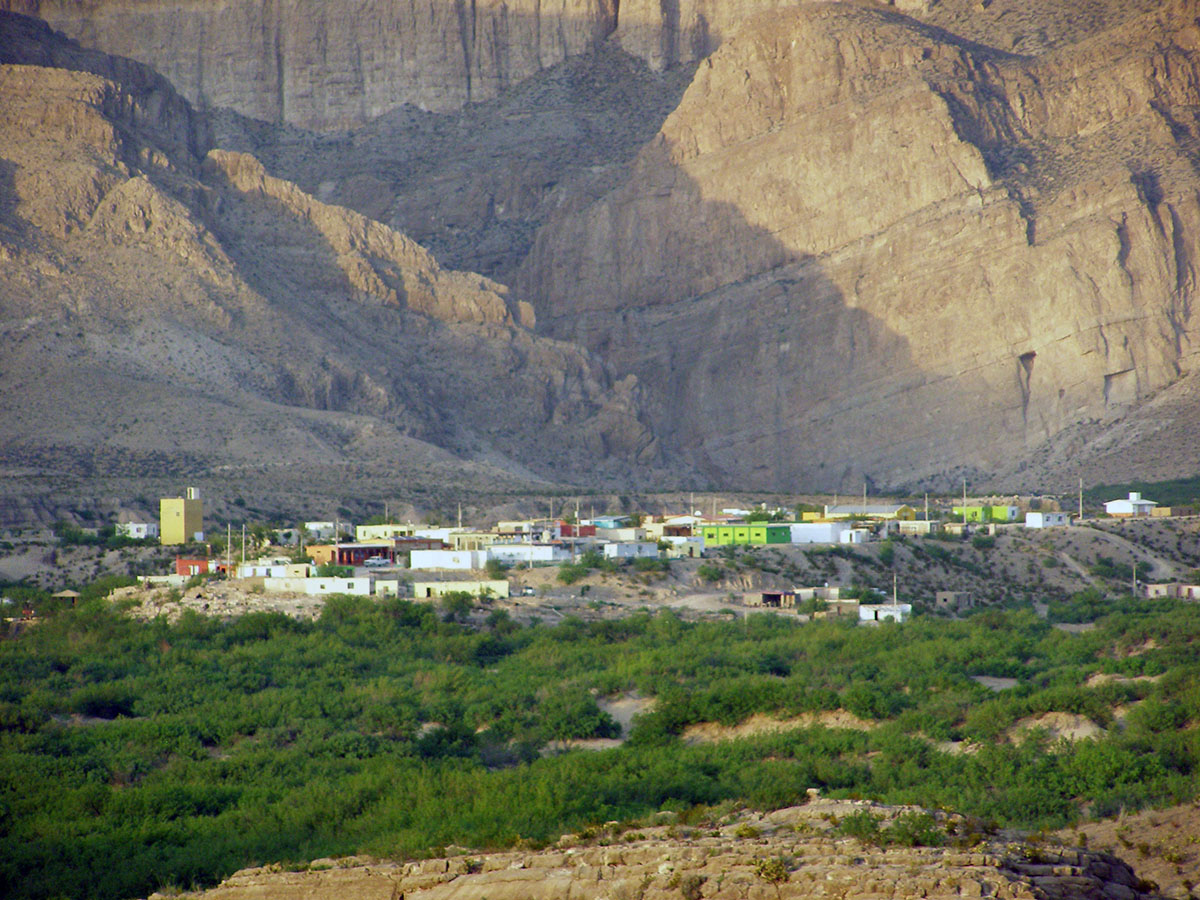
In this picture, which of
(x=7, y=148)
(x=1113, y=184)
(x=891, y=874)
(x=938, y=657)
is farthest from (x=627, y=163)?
(x=891, y=874)

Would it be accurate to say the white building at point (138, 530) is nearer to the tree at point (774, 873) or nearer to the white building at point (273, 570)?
the white building at point (273, 570)

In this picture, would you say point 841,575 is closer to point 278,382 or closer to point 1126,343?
point 278,382

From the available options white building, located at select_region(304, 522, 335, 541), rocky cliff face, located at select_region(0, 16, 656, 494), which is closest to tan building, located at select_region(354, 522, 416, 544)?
white building, located at select_region(304, 522, 335, 541)

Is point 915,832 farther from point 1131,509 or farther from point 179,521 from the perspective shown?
point 1131,509

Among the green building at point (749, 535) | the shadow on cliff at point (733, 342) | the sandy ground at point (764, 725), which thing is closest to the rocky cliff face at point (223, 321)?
the shadow on cliff at point (733, 342)

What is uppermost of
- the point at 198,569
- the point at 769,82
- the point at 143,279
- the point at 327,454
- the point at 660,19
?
the point at 660,19

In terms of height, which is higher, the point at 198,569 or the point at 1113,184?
the point at 1113,184

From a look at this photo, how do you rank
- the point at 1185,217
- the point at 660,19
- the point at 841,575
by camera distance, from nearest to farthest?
the point at 841,575, the point at 1185,217, the point at 660,19
